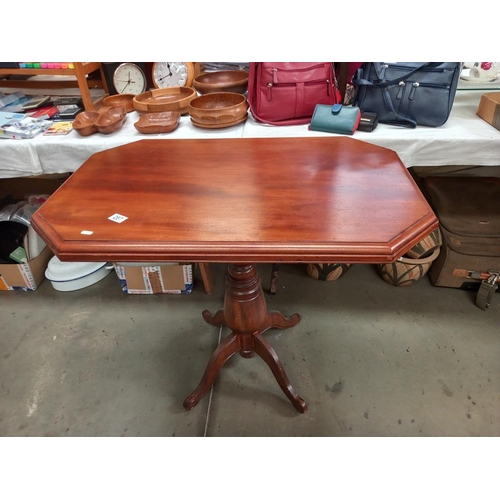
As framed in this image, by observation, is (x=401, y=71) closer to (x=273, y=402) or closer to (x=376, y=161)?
(x=376, y=161)

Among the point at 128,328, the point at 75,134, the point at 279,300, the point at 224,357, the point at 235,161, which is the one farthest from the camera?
the point at 279,300

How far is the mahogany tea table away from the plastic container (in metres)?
0.81

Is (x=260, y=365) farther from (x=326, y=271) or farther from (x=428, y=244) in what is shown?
(x=428, y=244)

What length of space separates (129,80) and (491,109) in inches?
69.1

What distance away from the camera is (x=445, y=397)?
1.34 metres

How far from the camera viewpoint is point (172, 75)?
1.85 metres

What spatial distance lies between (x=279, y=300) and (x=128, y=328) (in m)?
0.76

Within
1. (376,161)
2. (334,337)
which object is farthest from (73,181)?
(334,337)

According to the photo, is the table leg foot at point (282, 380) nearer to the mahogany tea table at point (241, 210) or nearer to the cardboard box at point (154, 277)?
the mahogany tea table at point (241, 210)

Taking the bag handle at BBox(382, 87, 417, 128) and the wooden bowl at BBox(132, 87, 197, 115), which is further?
the wooden bowl at BBox(132, 87, 197, 115)

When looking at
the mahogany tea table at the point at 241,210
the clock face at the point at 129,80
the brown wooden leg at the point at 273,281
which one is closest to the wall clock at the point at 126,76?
the clock face at the point at 129,80

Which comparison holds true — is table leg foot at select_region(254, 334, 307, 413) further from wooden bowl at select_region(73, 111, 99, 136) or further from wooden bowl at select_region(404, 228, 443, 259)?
wooden bowl at select_region(73, 111, 99, 136)

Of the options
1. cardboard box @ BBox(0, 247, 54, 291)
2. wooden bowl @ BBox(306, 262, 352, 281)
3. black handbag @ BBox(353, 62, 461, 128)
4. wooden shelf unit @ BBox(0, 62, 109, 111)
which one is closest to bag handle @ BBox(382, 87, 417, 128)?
black handbag @ BBox(353, 62, 461, 128)

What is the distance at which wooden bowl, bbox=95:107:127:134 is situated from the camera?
1487 mm
